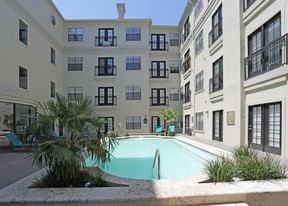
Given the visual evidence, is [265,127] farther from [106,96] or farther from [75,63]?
[75,63]

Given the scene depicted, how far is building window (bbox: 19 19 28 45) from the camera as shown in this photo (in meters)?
Result: 15.6

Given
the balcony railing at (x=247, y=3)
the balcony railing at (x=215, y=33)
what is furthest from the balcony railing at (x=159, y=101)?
the balcony railing at (x=247, y=3)

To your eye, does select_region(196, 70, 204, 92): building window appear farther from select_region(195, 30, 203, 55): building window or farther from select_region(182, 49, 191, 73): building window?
select_region(182, 49, 191, 73): building window

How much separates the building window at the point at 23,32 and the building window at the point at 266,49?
47.8 feet

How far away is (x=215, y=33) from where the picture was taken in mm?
15359

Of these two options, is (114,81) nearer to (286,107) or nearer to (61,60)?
(61,60)

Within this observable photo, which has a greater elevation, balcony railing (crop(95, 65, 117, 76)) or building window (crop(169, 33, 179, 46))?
building window (crop(169, 33, 179, 46))

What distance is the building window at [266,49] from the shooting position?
8828 millimetres

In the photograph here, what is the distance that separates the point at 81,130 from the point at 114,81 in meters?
20.8

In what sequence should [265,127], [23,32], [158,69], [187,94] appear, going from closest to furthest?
1. [265,127]
2. [23,32]
3. [187,94]
4. [158,69]

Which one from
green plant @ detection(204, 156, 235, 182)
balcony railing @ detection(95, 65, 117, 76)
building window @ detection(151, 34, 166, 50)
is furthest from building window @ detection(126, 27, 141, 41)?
green plant @ detection(204, 156, 235, 182)

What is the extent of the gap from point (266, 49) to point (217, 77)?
549cm

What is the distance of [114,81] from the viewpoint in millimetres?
25625

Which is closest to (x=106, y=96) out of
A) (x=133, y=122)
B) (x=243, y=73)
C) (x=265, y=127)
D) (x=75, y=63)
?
(x=133, y=122)
